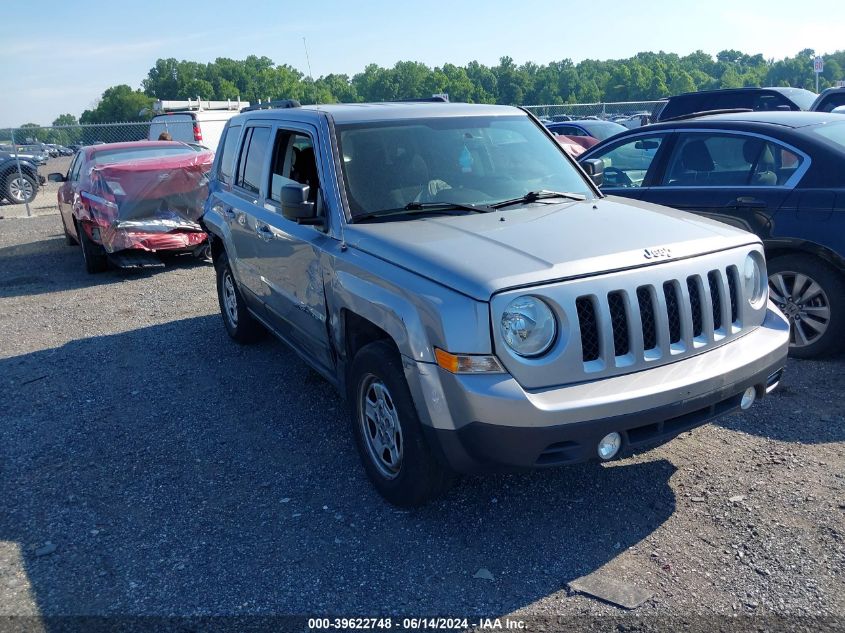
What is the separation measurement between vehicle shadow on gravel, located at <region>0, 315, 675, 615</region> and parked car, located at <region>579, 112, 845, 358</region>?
7.31 feet

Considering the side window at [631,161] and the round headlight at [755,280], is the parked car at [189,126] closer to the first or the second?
the side window at [631,161]

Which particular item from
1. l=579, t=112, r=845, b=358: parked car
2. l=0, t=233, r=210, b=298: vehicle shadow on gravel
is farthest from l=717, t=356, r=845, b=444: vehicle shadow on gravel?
l=0, t=233, r=210, b=298: vehicle shadow on gravel

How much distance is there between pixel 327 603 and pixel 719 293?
7.55 ft

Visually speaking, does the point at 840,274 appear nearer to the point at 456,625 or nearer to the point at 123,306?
the point at 456,625

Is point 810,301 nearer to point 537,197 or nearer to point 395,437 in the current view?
point 537,197

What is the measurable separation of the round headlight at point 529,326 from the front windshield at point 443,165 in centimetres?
134

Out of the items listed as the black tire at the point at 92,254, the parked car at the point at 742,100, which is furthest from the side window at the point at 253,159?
the parked car at the point at 742,100

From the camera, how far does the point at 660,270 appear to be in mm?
3377

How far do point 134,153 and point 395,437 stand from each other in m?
8.99

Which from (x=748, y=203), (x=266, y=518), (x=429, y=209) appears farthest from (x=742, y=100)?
(x=266, y=518)

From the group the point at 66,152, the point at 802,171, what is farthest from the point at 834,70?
the point at 802,171

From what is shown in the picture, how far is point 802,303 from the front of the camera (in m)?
5.59

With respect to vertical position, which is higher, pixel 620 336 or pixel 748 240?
pixel 748 240

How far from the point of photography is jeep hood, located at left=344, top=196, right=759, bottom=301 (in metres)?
3.23
